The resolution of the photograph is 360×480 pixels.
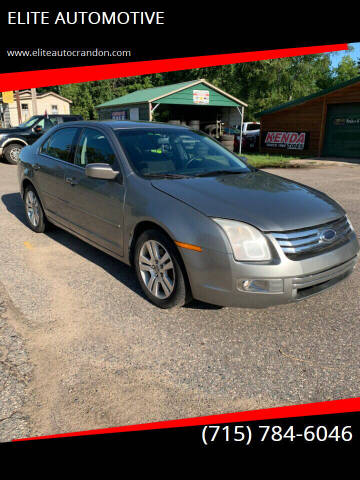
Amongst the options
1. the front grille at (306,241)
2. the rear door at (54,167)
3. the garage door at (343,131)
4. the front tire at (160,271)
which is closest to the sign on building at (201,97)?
the garage door at (343,131)

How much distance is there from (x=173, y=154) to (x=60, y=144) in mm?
1756

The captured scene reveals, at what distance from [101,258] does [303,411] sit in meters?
3.08

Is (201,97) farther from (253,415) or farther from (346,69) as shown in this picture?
(346,69)

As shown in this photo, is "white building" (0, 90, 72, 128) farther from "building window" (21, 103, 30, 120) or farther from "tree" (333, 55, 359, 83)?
"tree" (333, 55, 359, 83)

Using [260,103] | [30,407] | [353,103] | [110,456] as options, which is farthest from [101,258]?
[260,103]

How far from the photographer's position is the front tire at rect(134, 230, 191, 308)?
10.7ft

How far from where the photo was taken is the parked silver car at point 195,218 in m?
2.91

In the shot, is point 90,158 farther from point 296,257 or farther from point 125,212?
point 296,257

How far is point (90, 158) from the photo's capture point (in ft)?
14.3

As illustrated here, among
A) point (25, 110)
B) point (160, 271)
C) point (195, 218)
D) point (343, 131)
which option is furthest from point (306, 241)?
point (25, 110)

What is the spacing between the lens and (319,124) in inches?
786

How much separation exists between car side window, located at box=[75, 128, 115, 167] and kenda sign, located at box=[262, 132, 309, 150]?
18214 mm

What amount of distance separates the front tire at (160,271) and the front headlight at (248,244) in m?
0.52

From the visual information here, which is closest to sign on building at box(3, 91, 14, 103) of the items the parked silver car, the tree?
the parked silver car
